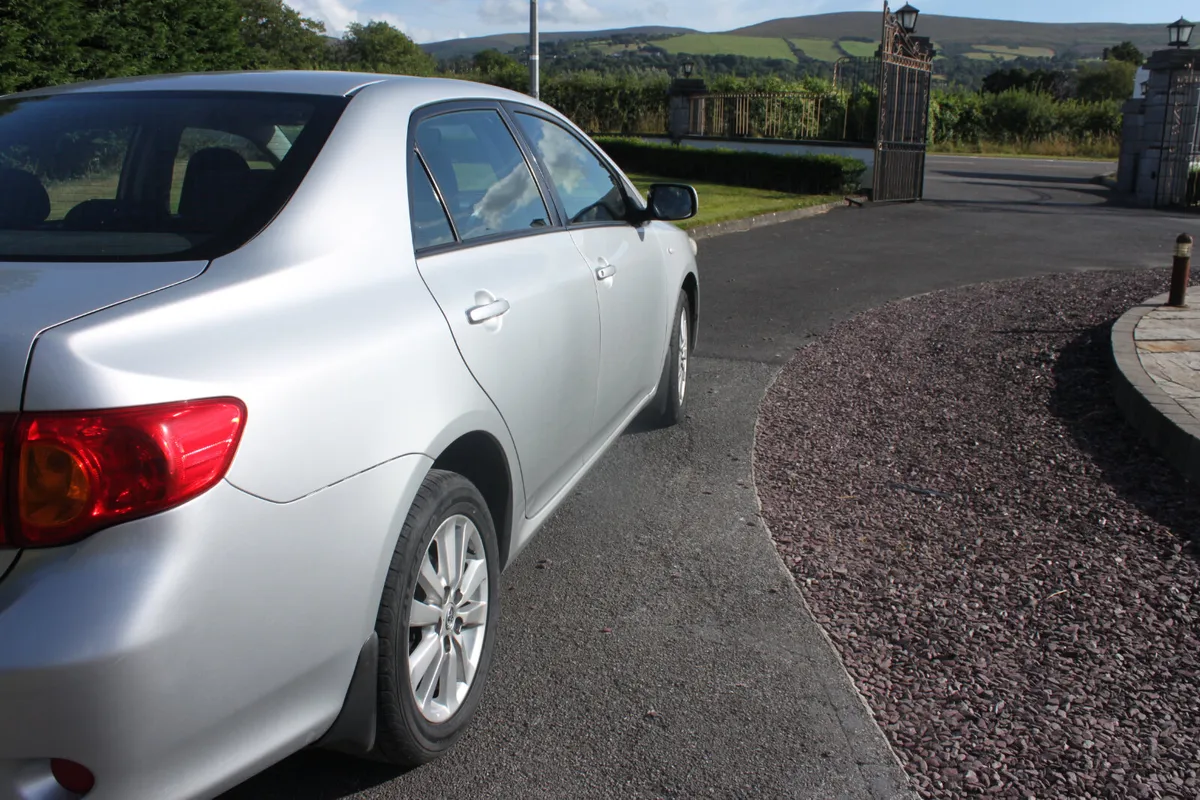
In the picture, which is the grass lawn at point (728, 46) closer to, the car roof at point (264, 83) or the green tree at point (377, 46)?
the green tree at point (377, 46)

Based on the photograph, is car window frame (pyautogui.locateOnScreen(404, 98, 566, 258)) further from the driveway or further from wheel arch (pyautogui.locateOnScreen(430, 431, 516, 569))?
the driveway

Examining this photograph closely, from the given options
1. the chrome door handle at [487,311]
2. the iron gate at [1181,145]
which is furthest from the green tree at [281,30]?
the chrome door handle at [487,311]

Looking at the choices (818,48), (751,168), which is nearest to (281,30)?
(751,168)

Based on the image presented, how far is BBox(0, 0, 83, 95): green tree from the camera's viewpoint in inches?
563

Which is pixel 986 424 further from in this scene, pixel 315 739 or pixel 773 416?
pixel 315 739

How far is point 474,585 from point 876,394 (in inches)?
175

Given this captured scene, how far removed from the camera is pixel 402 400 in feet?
8.00

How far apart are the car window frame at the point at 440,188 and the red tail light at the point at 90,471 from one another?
1.03 metres

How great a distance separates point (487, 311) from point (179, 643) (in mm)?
1327

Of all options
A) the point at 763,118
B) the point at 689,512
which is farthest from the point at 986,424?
the point at 763,118

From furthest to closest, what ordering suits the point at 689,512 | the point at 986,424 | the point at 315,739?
the point at 986,424 < the point at 689,512 < the point at 315,739

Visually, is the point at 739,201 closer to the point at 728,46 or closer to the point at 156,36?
the point at 156,36

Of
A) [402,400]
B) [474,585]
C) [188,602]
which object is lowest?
[474,585]

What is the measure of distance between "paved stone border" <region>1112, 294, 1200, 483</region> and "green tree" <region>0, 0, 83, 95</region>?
46.3 feet
